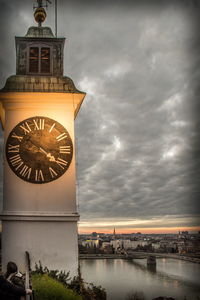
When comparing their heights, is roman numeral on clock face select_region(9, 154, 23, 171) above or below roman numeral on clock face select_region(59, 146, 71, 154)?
below

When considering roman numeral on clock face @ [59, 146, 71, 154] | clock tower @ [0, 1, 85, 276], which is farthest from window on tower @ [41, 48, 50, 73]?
roman numeral on clock face @ [59, 146, 71, 154]

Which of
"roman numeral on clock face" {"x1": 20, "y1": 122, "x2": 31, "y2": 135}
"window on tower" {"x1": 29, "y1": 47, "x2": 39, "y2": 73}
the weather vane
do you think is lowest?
"roman numeral on clock face" {"x1": 20, "y1": 122, "x2": 31, "y2": 135}

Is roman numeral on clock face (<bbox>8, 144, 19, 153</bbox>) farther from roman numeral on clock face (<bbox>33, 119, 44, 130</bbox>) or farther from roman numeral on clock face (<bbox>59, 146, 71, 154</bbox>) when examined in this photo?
roman numeral on clock face (<bbox>59, 146, 71, 154</bbox>)

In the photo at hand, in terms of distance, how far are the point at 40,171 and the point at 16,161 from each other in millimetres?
552

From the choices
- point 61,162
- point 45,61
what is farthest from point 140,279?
point 45,61

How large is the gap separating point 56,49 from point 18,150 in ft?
9.54

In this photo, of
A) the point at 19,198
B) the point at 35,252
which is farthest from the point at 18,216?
the point at 35,252

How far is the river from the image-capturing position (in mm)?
25203

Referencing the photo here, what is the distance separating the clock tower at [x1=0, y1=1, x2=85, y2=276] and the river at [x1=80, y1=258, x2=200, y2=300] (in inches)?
620

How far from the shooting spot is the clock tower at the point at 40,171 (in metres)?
6.71

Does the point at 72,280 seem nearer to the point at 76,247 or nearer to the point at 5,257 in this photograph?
the point at 76,247

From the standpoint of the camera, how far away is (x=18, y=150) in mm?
7098

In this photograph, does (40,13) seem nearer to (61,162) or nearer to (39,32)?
(39,32)

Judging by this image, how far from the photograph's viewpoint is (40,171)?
23.1ft
